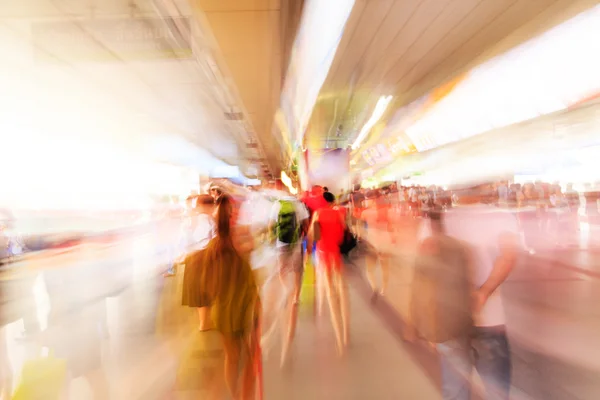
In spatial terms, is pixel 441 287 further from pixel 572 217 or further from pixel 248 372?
pixel 572 217

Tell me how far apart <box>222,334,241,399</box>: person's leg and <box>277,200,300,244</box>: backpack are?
3.28 m

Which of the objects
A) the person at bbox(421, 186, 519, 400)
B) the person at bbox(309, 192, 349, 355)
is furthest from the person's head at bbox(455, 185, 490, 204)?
the person at bbox(309, 192, 349, 355)

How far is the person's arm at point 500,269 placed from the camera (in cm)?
201

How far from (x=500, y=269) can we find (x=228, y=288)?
4.21ft

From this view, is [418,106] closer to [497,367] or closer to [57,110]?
[57,110]

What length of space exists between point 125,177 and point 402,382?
21.5 ft

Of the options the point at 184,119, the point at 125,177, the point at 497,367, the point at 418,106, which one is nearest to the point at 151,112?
the point at 184,119

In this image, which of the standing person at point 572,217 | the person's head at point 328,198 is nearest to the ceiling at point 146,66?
the person's head at point 328,198

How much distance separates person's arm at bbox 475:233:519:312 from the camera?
201 centimetres

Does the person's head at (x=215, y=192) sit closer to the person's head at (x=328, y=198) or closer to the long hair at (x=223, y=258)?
the long hair at (x=223, y=258)

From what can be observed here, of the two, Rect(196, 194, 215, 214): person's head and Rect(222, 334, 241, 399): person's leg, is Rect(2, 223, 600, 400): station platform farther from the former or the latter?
Rect(196, 194, 215, 214): person's head

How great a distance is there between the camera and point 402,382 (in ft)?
9.53

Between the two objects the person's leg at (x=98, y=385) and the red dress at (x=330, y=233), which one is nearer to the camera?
the person's leg at (x=98, y=385)

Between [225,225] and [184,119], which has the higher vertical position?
[184,119]
